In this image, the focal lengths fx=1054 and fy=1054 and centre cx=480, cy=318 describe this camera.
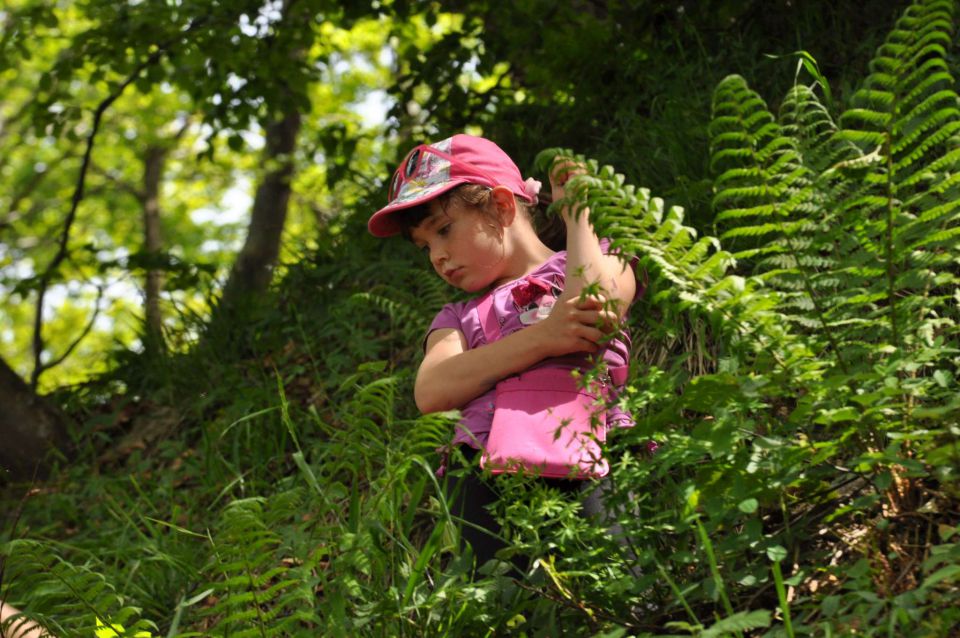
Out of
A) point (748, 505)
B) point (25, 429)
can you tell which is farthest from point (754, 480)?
point (25, 429)

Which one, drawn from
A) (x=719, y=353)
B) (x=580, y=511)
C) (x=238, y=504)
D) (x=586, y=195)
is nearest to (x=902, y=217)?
(x=586, y=195)

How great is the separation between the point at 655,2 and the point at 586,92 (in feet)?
1.90

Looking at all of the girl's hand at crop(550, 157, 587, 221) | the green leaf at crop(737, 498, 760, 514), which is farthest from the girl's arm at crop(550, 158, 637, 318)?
the green leaf at crop(737, 498, 760, 514)

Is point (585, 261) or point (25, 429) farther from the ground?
point (25, 429)

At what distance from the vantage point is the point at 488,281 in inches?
117

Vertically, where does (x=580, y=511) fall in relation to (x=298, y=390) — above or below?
below

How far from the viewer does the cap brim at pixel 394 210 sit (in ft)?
9.37

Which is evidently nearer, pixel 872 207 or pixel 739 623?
pixel 739 623

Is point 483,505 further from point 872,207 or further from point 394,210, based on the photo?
point 872,207

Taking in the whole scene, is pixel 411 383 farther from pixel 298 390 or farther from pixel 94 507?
pixel 94 507

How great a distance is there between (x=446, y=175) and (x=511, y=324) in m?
0.46

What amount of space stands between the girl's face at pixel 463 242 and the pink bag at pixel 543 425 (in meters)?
0.37

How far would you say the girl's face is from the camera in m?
2.91

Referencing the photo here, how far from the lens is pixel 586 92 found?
5109 millimetres
